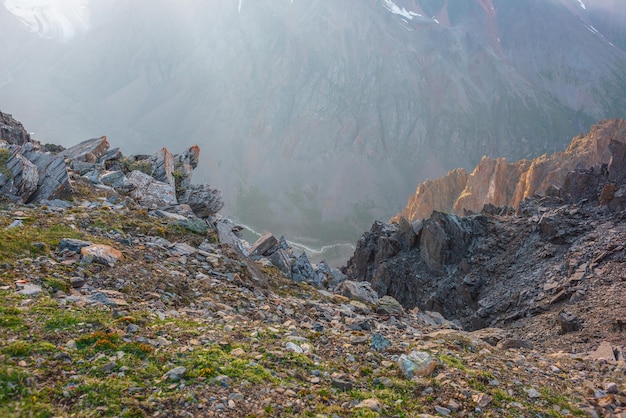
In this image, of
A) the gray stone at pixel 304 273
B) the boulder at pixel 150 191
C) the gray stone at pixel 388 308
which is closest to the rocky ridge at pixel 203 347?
the gray stone at pixel 388 308

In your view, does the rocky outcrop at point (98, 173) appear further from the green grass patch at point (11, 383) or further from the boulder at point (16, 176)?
the green grass patch at point (11, 383)

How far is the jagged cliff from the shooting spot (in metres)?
96.5

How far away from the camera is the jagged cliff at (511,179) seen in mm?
96500

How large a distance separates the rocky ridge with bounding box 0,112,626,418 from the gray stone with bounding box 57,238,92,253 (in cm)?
6

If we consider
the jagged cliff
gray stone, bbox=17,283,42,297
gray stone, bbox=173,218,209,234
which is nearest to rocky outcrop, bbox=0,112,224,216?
gray stone, bbox=173,218,209,234

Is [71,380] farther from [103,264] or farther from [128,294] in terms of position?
[103,264]

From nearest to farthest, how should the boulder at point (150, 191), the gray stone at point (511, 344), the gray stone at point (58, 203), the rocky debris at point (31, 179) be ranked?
the gray stone at point (511, 344) < the gray stone at point (58, 203) < the rocky debris at point (31, 179) < the boulder at point (150, 191)

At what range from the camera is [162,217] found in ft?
74.2

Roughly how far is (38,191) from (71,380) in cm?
1777

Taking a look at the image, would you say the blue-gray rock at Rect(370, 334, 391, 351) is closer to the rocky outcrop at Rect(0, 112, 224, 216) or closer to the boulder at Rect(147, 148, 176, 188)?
the rocky outcrop at Rect(0, 112, 224, 216)

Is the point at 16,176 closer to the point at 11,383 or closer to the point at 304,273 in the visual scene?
the point at 304,273

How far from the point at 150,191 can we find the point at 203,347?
790 inches

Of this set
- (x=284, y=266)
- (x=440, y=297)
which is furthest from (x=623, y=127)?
(x=284, y=266)

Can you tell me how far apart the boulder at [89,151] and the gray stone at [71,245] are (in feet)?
66.1
